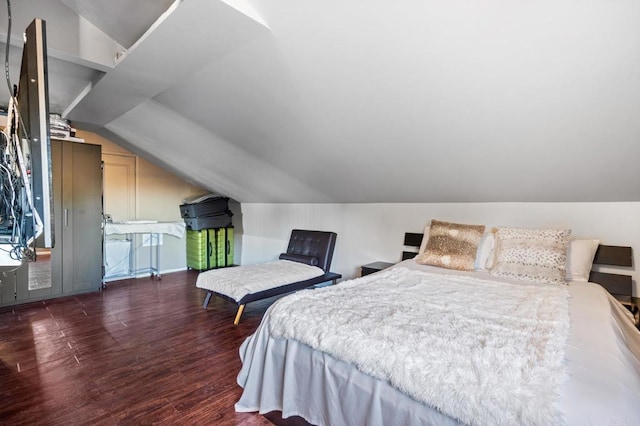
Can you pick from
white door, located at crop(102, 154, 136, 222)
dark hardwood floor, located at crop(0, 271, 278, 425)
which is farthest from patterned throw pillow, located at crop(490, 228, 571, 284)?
white door, located at crop(102, 154, 136, 222)

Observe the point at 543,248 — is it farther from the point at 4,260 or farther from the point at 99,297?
the point at 99,297

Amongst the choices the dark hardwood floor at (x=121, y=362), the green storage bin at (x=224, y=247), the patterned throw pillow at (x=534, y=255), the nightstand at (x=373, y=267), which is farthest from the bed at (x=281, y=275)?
the green storage bin at (x=224, y=247)

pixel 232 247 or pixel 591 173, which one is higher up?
pixel 591 173

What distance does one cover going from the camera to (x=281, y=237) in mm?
5238

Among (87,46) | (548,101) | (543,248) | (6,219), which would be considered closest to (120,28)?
(87,46)

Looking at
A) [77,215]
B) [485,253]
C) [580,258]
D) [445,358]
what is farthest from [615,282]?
[77,215]

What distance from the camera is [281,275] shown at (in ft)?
11.3

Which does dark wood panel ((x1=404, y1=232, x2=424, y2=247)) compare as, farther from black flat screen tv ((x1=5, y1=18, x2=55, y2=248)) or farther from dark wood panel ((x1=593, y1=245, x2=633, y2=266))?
black flat screen tv ((x1=5, y1=18, x2=55, y2=248))

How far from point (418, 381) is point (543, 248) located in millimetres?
2035

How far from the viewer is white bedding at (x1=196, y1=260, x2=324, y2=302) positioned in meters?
3.16

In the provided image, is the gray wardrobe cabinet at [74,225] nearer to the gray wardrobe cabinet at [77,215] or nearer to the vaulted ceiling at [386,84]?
the gray wardrobe cabinet at [77,215]

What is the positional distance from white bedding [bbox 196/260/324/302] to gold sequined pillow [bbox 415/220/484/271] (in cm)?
130

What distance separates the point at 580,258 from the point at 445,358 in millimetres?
2105

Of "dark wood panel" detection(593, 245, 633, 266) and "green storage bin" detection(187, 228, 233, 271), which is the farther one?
"green storage bin" detection(187, 228, 233, 271)
